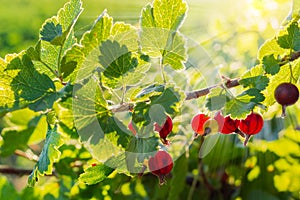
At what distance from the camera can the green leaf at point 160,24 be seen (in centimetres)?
73

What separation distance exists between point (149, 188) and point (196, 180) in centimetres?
14

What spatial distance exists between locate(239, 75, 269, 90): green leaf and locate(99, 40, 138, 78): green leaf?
6.8 inches

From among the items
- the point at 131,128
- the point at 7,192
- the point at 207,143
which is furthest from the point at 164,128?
the point at 7,192

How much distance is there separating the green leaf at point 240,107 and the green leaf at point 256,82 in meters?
0.02

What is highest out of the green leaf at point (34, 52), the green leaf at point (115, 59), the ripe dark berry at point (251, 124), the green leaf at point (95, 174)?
the green leaf at point (34, 52)

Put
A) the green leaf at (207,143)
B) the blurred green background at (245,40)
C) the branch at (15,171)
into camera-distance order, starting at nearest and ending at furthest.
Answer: the green leaf at (207,143), the branch at (15,171), the blurred green background at (245,40)

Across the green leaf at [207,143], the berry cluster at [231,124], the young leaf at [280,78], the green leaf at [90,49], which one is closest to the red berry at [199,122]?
the berry cluster at [231,124]

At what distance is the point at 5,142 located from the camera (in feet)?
4.17

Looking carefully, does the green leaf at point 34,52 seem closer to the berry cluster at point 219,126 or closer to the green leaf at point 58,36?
the green leaf at point 58,36

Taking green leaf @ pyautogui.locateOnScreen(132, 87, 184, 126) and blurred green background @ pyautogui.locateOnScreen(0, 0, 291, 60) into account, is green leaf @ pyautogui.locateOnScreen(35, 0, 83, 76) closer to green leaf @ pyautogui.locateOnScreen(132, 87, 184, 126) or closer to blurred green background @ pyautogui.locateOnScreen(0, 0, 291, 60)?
green leaf @ pyautogui.locateOnScreen(132, 87, 184, 126)

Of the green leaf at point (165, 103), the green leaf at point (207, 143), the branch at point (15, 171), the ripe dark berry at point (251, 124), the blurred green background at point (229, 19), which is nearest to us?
the green leaf at point (165, 103)

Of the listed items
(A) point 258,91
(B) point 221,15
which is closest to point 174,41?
(A) point 258,91

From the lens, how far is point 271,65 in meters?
0.79

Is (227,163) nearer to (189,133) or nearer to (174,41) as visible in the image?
(189,133)
